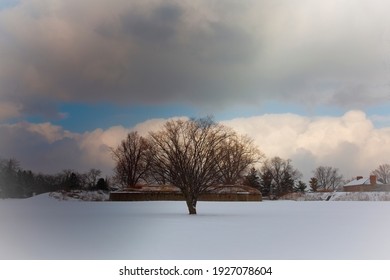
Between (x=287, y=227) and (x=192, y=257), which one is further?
(x=287, y=227)

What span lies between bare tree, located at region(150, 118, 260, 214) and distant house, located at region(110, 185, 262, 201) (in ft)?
4.07

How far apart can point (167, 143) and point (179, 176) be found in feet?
4.39

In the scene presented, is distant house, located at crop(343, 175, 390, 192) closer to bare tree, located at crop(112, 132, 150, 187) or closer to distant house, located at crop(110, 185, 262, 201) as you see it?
distant house, located at crop(110, 185, 262, 201)

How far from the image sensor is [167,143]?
1789 cm

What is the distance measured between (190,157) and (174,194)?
9808 millimetres

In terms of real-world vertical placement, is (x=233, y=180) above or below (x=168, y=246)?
above

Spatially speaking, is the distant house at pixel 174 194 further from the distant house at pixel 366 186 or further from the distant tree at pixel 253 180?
the distant house at pixel 366 186

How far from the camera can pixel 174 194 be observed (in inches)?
1086

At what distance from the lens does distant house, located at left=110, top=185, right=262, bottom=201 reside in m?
23.1

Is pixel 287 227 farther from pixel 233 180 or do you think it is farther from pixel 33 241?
pixel 233 180

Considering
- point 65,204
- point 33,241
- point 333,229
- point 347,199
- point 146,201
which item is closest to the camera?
point 33,241

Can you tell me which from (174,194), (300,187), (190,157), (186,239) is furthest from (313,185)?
(186,239)
